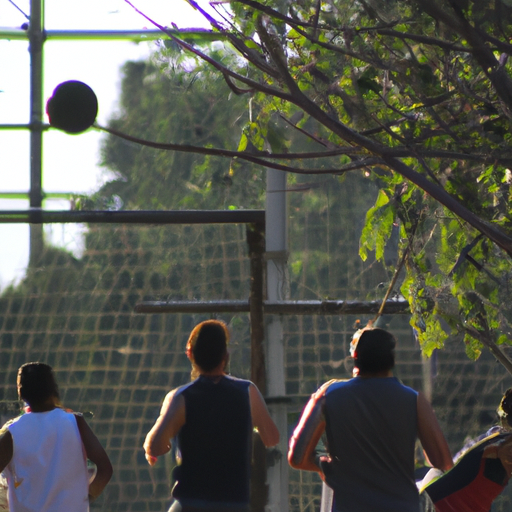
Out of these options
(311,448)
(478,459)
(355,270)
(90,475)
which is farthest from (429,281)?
(355,270)

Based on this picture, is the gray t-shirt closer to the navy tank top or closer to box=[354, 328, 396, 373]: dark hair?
box=[354, 328, 396, 373]: dark hair

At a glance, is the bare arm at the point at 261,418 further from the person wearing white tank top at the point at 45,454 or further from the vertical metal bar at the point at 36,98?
the vertical metal bar at the point at 36,98

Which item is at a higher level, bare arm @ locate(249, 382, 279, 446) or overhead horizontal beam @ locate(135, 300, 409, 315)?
overhead horizontal beam @ locate(135, 300, 409, 315)

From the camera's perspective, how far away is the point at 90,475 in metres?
3.65

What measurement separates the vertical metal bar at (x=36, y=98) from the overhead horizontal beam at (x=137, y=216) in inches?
18.6

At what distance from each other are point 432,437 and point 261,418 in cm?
58

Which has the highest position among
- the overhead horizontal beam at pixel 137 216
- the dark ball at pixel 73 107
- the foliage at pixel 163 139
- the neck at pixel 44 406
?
the foliage at pixel 163 139

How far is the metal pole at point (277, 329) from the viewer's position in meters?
3.82

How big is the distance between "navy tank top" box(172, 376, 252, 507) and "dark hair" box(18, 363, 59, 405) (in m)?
0.53

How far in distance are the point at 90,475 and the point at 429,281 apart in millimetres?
1614

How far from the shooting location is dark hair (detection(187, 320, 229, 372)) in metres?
3.04

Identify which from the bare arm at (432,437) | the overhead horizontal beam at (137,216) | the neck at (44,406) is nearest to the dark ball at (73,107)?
the overhead horizontal beam at (137,216)

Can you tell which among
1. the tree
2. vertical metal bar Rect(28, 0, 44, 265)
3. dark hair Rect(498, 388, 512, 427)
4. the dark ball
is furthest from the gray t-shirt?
vertical metal bar Rect(28, 0, 44, 265)

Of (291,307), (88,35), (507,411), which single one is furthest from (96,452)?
(88,35)
